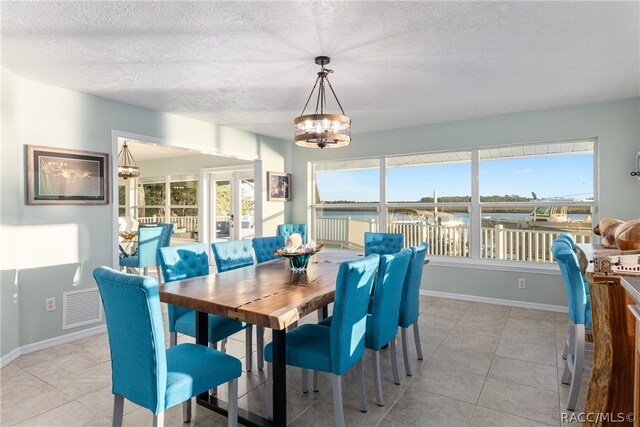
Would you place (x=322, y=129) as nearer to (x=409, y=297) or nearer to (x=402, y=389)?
(x=409, y=297)

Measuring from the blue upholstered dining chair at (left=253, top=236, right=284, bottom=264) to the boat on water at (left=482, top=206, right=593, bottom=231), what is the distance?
9.87ft

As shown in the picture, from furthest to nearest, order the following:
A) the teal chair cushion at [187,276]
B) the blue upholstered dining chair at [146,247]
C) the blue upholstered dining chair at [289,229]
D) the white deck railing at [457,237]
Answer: the blue upholstered dining chair at [289,229]
the blue upholstered dining chair at [146,247]
the white deck railing at [457,237]
the teal chair cushion at [187,276]

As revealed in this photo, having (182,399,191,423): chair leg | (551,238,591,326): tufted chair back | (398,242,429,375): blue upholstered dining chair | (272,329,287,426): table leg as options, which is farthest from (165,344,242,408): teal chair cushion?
(551,238,591,326): tufted chair back

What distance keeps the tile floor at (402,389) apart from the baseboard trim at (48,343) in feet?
0.26

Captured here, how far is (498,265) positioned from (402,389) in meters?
2.83

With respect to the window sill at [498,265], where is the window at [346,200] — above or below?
above

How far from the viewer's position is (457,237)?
512cm

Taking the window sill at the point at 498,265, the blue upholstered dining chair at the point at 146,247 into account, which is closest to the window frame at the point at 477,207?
the window sill at the point at 498,265

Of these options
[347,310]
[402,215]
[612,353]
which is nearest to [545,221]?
[402,215]

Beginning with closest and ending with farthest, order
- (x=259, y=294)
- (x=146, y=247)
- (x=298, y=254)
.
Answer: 1. (x=259, y=294)
2. (x=298, y=254)
3. (x=146, y=247)

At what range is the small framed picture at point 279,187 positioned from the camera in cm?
588

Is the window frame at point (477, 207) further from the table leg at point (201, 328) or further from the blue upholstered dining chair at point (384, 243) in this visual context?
the table leg at point (201, 328)

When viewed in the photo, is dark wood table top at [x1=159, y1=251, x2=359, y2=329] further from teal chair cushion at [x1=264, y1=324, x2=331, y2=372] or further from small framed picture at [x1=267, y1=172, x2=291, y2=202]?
small framed picture at [x1=267, y1=172, x2=291, y2=202]

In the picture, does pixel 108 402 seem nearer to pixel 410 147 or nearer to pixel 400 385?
pixel 400 385
